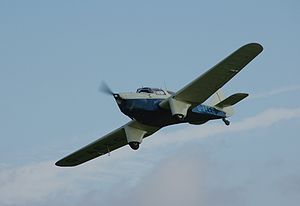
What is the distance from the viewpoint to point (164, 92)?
52750 mm

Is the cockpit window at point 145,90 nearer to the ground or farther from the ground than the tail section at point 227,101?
farther from the ground

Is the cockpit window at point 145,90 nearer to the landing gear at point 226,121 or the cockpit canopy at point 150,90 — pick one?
the cockpit canopy at point 150,90

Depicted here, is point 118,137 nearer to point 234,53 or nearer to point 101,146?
point 101,146

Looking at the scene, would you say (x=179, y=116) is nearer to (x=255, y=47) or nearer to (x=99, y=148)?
(x=255, y=47)

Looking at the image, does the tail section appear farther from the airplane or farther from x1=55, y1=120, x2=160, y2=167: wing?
x1=55, y1=120, x2=160, y2=167: wing

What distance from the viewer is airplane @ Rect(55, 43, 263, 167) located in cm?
4891

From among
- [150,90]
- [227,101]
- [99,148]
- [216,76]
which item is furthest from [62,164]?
[216,76]

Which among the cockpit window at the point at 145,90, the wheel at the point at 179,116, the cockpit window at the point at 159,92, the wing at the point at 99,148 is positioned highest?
the cockpit window at the point at 145,90

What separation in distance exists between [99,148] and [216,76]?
42.6 ft

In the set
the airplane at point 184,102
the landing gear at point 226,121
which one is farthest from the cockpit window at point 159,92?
the landing gear at point 226,121

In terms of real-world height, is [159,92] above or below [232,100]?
above

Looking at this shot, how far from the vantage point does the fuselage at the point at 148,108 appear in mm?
51156

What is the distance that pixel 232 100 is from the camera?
179 ft

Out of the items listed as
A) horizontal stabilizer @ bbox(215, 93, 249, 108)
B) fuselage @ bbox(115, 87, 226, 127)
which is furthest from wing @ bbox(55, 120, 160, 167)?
horizontal stabilizer @ bbox(215, 93, 249, 108)
